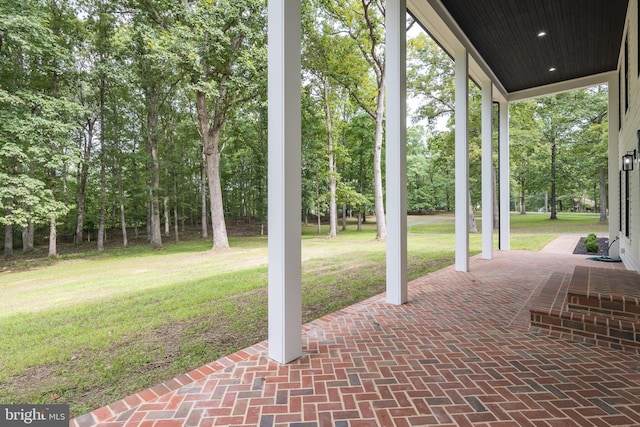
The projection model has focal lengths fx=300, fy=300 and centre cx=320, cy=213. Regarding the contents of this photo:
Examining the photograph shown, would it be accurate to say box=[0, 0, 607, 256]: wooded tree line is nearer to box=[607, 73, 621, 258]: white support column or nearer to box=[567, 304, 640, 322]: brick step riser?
box=[607, 73, 621, 258]: white support column

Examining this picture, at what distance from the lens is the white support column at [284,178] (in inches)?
89.2

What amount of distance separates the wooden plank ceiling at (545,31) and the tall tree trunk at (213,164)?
329 inches

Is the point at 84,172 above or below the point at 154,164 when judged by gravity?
below

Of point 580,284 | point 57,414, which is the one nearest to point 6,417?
point 57,414

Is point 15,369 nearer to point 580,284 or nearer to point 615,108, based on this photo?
point 580,284

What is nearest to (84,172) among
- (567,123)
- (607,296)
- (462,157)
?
(462,157)

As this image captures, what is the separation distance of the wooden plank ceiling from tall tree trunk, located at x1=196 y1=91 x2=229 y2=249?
8.36 m

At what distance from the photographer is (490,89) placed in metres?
7.08

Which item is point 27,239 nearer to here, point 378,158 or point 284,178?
point 284,178

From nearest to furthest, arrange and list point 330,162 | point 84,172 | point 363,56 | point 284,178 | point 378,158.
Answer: point 284,178
point 84,172
point 378,158
point 363,56
point 330,162

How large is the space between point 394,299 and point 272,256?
208 centimetres

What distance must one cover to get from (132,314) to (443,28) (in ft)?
20.7

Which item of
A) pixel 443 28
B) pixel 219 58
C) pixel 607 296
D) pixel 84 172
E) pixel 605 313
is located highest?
pixel 219 58

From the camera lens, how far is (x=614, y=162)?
6824mm
